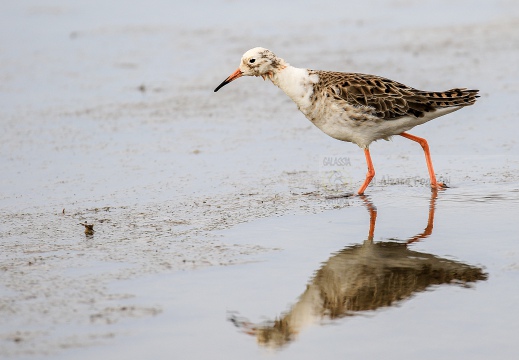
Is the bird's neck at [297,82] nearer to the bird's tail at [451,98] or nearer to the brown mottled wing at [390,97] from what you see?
the brown mottled wing at [390,97]

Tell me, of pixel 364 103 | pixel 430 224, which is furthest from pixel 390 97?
pixel 430 224

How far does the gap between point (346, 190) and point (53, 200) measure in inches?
126

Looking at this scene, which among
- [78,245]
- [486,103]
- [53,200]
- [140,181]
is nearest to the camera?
[78,245]

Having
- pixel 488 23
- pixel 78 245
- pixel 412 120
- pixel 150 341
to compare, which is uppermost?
pixel 488 23

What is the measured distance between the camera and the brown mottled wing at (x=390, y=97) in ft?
32.3

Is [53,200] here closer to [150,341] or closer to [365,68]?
[150,341]

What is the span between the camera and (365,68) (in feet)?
50.8

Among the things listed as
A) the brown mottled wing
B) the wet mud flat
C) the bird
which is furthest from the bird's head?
the wet mud flat

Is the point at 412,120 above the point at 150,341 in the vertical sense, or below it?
above

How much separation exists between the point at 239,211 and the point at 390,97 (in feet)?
7.78

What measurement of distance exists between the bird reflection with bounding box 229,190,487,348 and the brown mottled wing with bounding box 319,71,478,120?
96.6 inches

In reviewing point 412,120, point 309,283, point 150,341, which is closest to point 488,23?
point 412,120

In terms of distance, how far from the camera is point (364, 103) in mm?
9844

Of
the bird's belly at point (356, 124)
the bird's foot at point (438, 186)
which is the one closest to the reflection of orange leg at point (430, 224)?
the bird's foot at point (438, 186)
